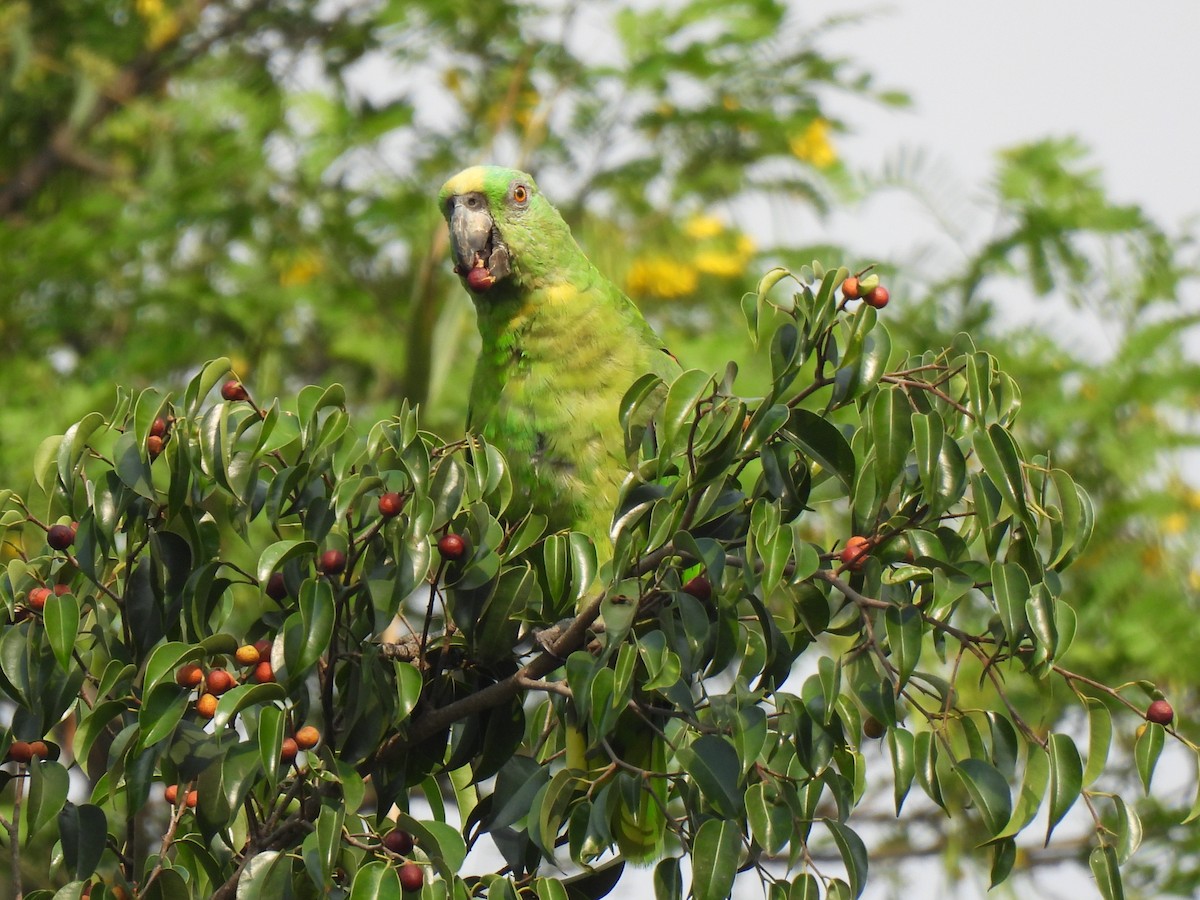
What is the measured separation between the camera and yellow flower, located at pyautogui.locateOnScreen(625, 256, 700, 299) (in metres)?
5.34

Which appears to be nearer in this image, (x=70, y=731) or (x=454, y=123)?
(x=70, y=731)

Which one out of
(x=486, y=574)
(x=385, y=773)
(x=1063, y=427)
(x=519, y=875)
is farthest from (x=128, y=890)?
(x=1063, y=427)

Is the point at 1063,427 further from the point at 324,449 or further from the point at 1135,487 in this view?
the point at 324,449

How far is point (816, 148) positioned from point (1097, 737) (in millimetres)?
4234

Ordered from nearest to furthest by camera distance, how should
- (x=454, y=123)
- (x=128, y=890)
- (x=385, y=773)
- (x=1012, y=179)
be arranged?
(x=128, y=890) → (x=385, y=773) → (x=1012, y=179) → (x=454, y=123)

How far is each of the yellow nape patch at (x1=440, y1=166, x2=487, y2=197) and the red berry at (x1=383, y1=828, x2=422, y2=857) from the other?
1929 millimetres

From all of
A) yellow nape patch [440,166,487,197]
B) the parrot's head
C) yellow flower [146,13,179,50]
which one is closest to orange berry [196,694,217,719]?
the parrot's head

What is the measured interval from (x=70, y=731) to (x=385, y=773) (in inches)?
116

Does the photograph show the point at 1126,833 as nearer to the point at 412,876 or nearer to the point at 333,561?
the point at 412,876

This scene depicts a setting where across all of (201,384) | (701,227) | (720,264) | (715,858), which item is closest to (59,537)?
→ (201,384)

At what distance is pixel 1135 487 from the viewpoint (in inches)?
171

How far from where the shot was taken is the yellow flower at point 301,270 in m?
5.32

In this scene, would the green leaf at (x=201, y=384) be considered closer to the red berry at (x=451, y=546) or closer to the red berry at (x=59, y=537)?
the red berry at (x=59, y=537)

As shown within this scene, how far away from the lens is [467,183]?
323 cm
